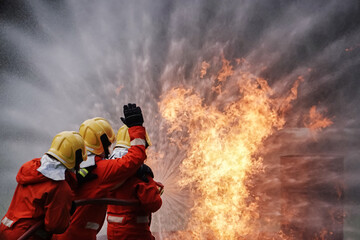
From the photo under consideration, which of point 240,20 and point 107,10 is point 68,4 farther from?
point 240,20

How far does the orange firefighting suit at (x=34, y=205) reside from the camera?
2.67 m

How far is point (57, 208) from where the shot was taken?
8.86 ft

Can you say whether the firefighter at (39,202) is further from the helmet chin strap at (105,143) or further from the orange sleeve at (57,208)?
the helmet chin strap at (105,143)

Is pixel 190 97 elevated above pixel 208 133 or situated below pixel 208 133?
above

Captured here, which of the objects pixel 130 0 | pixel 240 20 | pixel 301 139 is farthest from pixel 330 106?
pixel 130 0

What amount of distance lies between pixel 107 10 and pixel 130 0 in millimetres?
680

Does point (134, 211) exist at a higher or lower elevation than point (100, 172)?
lower

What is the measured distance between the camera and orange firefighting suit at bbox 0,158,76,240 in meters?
2.67

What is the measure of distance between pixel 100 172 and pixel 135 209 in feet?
1.84

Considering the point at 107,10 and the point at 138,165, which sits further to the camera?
the point at 107,10

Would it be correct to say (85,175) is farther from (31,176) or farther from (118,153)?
(31,176)

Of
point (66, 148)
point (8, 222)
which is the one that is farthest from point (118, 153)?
point (8, 222)

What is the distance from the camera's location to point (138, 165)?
3455 mm

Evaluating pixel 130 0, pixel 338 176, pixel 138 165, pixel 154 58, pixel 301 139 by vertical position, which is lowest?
pixel 138 165
